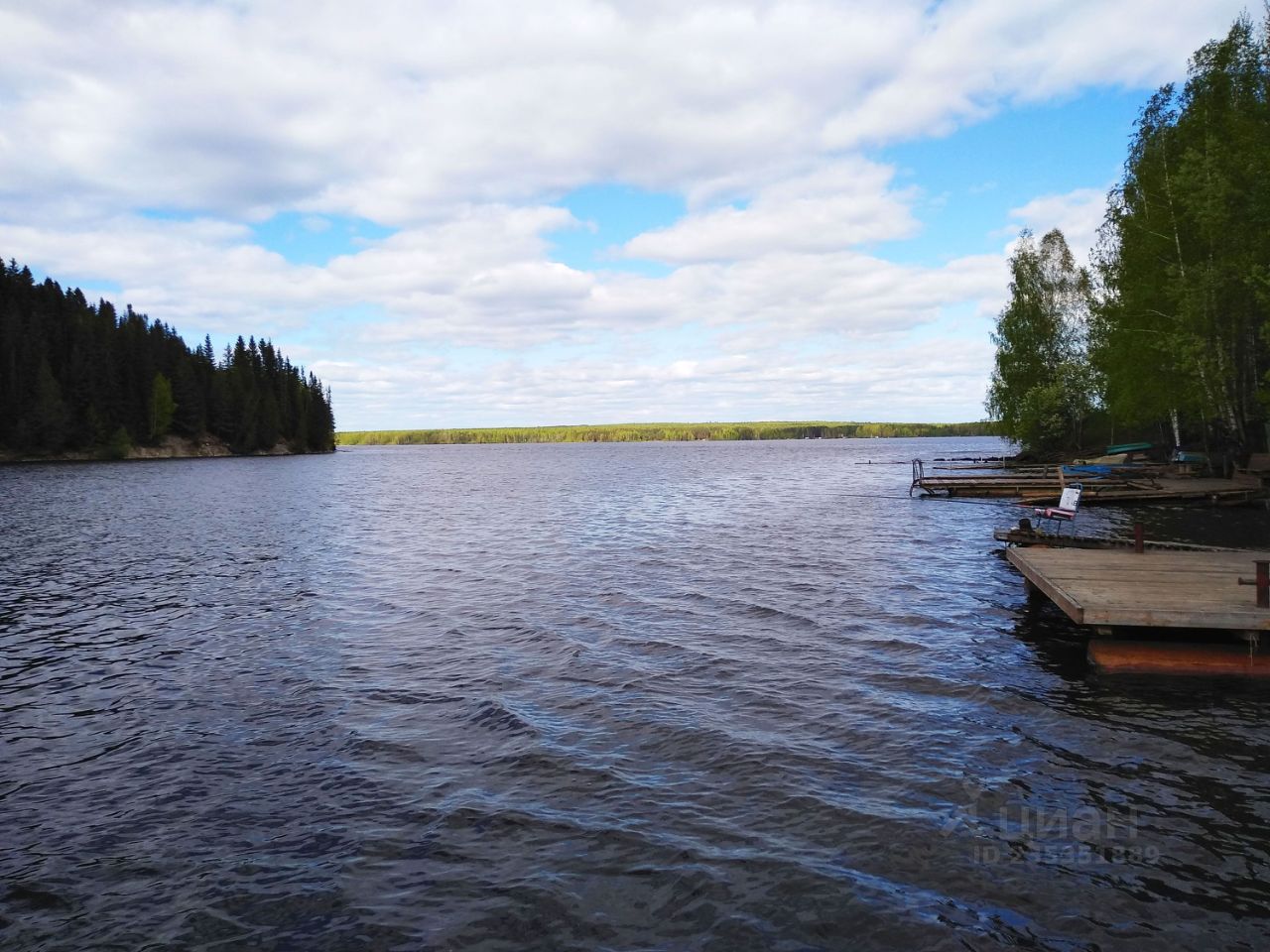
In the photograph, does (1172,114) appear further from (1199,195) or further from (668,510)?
(668,510)

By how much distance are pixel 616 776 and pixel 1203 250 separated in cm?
4293

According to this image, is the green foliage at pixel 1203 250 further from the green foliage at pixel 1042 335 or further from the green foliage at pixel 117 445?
the green foliage at pixel 117 445

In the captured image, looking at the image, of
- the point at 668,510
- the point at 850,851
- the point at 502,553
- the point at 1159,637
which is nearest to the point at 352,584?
the point at 502,553

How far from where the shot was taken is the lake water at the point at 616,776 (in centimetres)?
672

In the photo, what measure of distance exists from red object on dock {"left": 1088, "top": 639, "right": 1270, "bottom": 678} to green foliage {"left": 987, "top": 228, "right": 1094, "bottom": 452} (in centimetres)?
6065

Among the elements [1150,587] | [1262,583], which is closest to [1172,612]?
[1262,583]

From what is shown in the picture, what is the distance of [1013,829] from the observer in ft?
26.1

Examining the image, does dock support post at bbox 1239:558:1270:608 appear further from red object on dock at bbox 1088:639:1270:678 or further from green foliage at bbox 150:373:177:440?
green foliage at bbox 150:373:177:440

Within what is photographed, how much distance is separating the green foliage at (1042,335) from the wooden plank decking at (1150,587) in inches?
2180

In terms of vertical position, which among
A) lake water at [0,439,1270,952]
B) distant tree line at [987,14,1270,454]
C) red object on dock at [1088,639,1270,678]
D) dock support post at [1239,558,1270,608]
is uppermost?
distant tree line at [987,14,1270,454]

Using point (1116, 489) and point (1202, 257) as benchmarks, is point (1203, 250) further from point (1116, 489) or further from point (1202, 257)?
point (1116, 489)

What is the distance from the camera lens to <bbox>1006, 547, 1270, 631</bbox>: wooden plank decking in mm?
12336

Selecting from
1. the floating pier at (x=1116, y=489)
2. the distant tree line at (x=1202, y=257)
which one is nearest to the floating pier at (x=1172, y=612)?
the distant tree line at (x=1202, y=257)

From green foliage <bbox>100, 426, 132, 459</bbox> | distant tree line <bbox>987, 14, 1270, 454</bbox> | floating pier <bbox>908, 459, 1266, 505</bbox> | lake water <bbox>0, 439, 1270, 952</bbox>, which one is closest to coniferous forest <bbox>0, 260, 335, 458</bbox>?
green foliage <bbox>100, 426, 132, 459</bbox>
